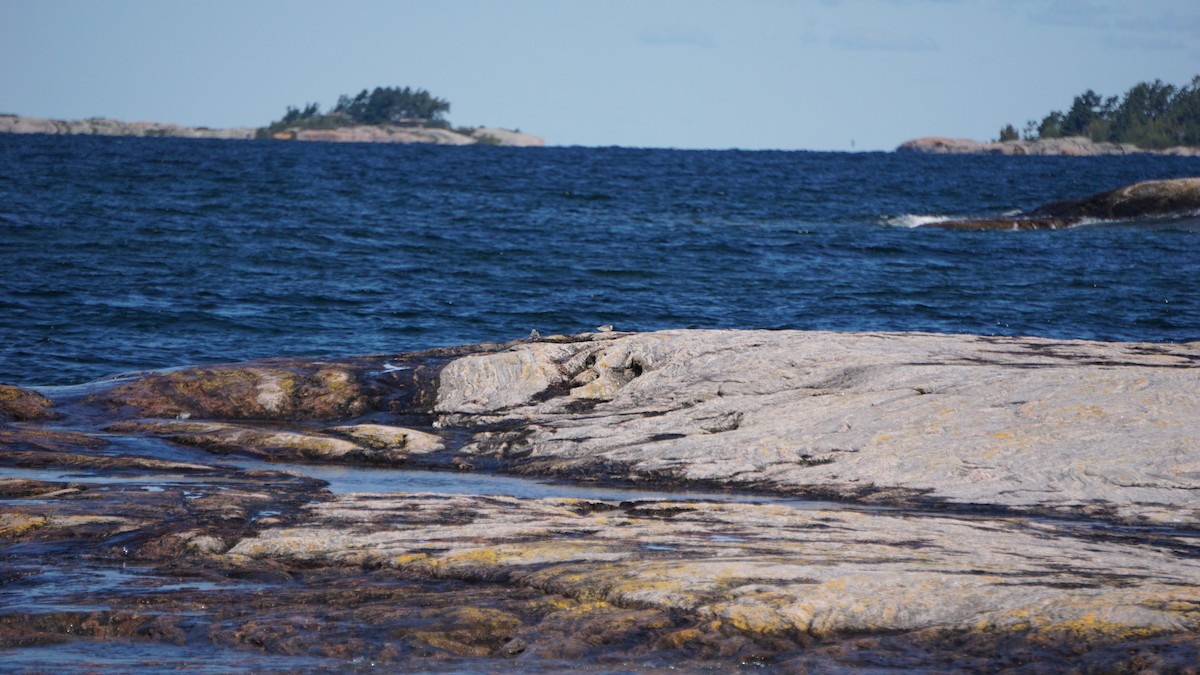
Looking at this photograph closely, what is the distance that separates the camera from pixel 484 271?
3422 centimetres

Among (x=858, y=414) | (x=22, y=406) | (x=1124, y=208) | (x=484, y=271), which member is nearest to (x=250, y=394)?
(x=22, y=406)

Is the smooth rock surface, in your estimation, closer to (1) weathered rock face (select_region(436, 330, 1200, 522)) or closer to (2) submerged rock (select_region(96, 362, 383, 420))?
(1) weathered rock face (select_region(436, 330, 1200, 522))

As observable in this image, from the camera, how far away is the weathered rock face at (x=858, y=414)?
32.4ft

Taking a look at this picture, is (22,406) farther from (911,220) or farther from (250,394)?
(911,220)

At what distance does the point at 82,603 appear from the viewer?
6637 millimetres

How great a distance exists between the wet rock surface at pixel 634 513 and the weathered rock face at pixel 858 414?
0.03m

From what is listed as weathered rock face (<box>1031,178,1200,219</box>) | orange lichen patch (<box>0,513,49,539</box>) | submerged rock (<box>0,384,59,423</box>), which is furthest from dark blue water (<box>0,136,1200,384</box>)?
orange lichen patch (<box>0,513,49,539</box>)

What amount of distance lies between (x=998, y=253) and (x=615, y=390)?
95.3 ft

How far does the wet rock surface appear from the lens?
6137 mm

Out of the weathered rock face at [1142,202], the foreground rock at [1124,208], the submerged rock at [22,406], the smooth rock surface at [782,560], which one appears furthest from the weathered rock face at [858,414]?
the weathered rock face at [1142,202]

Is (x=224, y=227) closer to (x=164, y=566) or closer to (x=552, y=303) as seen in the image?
(x=552, y=303)

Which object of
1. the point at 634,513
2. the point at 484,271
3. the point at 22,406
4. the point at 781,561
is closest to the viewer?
the point at 781,561

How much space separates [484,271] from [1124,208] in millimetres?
28203

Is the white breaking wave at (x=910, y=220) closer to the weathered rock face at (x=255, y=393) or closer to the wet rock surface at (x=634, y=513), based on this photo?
the wet rock surface at (x=634, y=513)
